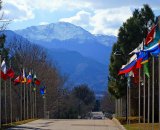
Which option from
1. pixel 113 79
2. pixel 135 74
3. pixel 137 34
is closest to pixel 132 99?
pixel 113 79

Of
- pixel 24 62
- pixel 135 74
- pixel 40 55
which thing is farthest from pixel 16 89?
pixel 135 74

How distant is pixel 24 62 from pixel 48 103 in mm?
8078

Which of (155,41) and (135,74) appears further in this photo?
(135,74)

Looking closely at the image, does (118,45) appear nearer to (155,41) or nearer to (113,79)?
(113,79)

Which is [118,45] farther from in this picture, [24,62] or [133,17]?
[24,62]

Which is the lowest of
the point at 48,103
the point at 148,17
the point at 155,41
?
the point at 48,103

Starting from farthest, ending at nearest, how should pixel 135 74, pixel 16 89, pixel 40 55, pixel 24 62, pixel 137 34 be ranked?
1. pixel 40 55
2. pixel 24 62
3. pixel 16 89
4. pixel 137 34
5. pixel 135 74

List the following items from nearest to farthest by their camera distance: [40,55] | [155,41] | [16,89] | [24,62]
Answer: [155,41], [16,89], [24,62], [40,55]

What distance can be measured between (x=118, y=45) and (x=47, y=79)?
1340 inches

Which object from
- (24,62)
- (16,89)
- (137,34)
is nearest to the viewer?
(137,34)

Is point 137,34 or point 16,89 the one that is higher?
point 137,34

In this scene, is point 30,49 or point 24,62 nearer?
point 24,62

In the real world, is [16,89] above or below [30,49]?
below

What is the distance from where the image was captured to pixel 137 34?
150 feet
